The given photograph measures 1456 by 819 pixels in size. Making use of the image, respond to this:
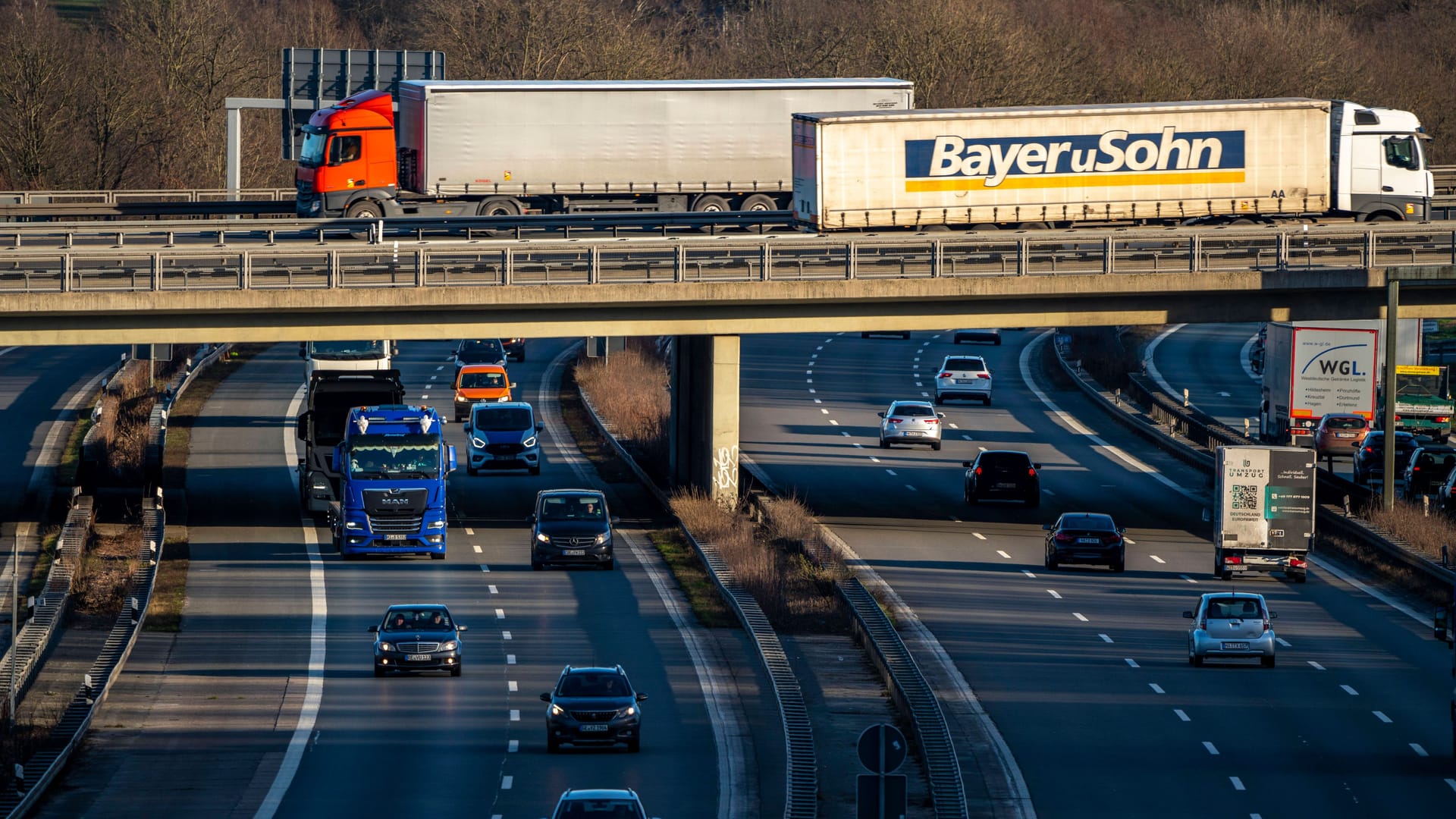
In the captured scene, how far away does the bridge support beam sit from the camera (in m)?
48.3

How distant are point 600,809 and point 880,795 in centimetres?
390

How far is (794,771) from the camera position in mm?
25266

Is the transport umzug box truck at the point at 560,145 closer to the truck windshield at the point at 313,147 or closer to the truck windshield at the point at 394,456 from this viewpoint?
the truck windshield at the point at 313,147

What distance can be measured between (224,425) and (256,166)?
93.0ft

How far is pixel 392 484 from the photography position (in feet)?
138

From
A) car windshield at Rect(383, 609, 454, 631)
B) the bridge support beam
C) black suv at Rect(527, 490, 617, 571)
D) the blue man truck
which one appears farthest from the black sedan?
car windshield at Rect(383, 609, 454, 631)

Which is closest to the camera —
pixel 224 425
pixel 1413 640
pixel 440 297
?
pixel 1413 640

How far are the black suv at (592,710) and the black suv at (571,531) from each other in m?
14.0

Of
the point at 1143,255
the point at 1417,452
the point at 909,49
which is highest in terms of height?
the point at 909,49

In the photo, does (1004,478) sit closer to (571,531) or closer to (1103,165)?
(1103,165)

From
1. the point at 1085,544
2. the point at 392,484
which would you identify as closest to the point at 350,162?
the point at 392,484

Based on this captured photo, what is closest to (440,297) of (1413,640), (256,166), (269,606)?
(269,606)

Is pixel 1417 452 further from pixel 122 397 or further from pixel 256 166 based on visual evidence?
pixel 256 166

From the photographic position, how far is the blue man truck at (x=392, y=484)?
4197 centimetres
